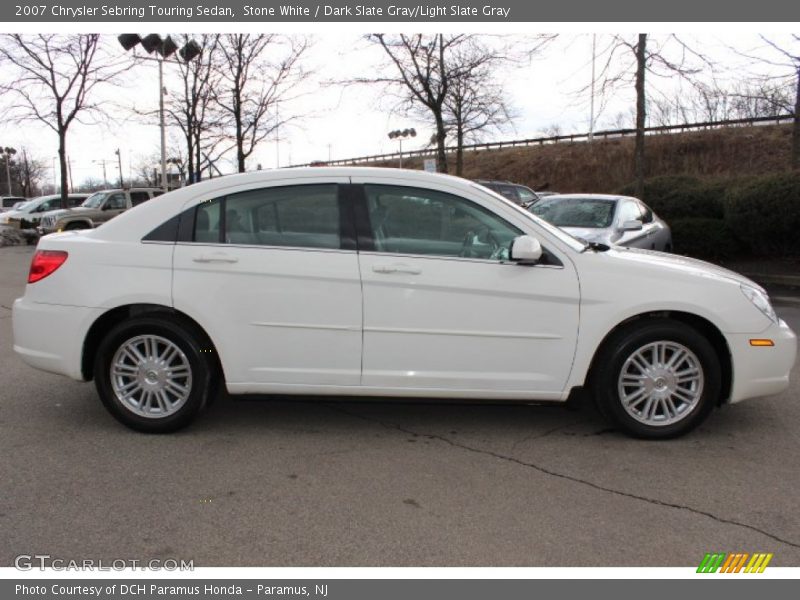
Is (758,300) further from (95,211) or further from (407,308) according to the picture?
(95,211)

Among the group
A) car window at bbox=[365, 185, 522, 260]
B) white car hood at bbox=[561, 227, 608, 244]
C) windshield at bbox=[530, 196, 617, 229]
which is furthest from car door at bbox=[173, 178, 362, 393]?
windshield at bbox=[530, 196, 617, 229]

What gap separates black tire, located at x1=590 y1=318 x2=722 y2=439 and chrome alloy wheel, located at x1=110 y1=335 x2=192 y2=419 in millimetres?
2627

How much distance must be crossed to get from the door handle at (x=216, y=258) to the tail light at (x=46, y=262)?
35.7 inches

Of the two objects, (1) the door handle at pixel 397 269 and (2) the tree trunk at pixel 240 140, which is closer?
(1) the door handle at pixel 397 269

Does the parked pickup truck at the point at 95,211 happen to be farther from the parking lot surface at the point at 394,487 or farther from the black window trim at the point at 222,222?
the black window trim at the point at 222,222

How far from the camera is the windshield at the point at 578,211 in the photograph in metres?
9.66

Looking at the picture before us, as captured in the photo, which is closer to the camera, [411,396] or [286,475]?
[286,475]

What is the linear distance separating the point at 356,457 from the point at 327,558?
1131 mm

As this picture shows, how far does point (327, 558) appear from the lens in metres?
2.84

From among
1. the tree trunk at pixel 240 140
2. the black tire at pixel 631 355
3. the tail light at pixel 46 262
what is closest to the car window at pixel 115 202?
the tree trunk at pixel 240 140

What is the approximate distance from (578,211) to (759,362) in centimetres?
617

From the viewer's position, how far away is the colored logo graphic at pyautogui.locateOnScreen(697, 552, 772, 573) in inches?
111

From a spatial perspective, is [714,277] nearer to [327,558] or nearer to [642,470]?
[642,470]

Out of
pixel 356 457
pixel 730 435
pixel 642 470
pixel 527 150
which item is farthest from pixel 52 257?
pixel 527 150
